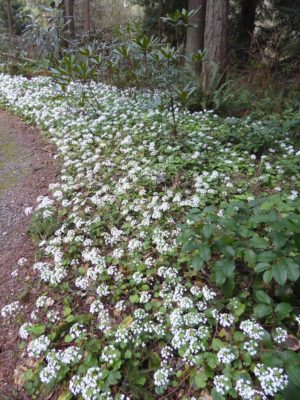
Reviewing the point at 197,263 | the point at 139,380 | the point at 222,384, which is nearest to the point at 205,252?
the point at 197,263

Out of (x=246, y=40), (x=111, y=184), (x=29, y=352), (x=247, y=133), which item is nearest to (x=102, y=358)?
(x=29, y=352)

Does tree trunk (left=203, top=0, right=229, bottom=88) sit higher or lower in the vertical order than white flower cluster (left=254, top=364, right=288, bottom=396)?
higher

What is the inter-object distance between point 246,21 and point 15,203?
9.31 m

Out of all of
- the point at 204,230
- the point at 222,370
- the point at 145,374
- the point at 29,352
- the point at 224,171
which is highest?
the point at 204,230

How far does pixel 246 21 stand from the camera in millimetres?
10336

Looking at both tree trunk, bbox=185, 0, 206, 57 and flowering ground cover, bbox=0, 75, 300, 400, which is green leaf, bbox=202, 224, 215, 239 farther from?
tree trunk, bbox=185, 0, 206, 57

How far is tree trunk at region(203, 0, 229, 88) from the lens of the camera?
711cm

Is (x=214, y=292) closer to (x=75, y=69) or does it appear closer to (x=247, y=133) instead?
(x=247, y=133)

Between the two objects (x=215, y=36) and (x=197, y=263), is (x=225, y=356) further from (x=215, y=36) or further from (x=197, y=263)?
(x=215, y=36)

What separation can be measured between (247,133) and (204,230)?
350 cm

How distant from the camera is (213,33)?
24.0 feet

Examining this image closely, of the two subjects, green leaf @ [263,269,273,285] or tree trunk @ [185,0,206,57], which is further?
tree trunk @ [185,0,206,57]

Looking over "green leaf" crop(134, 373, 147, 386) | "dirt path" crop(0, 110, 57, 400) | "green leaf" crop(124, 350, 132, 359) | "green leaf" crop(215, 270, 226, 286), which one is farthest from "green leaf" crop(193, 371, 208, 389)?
"dirt path" crop(0, 110, 57, 400)

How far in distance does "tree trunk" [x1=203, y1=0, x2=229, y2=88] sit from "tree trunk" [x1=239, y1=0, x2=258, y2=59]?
315cm
